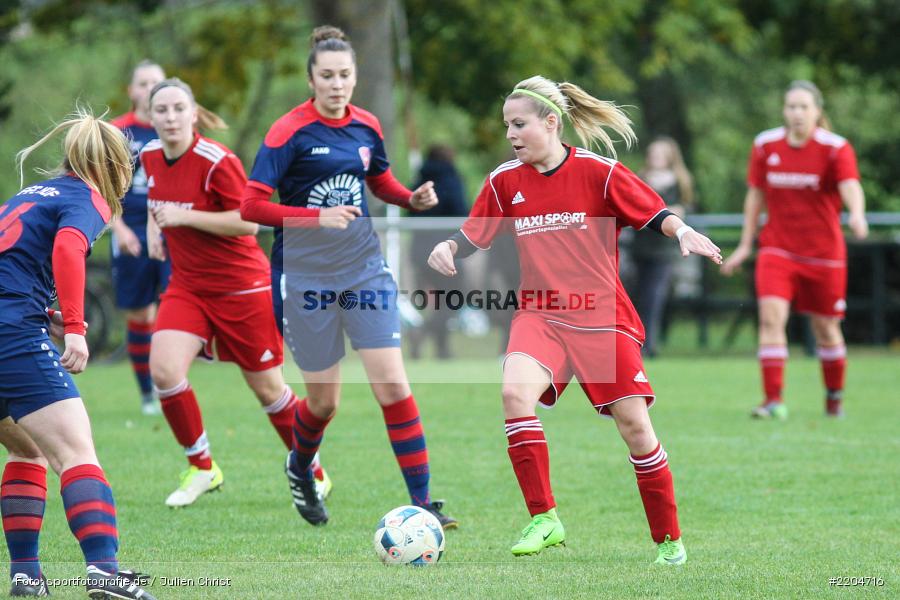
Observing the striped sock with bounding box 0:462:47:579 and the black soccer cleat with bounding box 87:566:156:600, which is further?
the striped sock with bounding box 0:462:47:579

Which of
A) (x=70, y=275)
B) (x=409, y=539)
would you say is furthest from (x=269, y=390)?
(x=70, y=275)

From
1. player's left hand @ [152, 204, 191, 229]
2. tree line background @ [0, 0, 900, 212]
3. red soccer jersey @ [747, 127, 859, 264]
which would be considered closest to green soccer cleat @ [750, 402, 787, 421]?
red soccer jersey @ [747, 127, 859, 264]

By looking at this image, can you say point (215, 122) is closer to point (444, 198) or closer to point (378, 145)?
point (378, 145)

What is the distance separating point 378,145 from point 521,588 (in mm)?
2648

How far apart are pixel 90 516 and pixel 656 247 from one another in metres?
11.6

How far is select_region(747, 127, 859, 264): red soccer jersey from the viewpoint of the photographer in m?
10.3

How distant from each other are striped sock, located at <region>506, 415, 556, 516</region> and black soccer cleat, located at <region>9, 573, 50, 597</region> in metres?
1.93

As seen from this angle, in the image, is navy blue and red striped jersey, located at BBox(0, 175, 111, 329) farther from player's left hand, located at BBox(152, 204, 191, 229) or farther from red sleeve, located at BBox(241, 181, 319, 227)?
player's left hand, located at BBox(152, 204, 191, 229)

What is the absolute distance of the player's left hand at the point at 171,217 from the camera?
699 centimetres

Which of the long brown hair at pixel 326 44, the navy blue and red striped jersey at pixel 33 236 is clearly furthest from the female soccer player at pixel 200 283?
the navy blue and red striped jersey at pixel 33 236

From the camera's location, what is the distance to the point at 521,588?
511 cm

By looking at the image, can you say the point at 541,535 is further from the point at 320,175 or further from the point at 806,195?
the point at 806,195

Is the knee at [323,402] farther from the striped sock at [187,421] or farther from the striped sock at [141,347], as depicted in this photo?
the striped sock at [141,347]

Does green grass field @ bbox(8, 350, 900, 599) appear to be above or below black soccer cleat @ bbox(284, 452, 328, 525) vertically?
below
